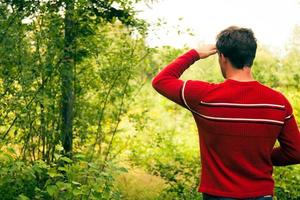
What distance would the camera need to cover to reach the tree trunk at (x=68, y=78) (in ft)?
17.8

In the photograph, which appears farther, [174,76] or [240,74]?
[174,76]

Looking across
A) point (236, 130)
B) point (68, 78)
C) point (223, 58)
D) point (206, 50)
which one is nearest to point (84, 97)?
point (68, 78)

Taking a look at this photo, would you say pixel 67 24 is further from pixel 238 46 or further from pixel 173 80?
pixel 238 46

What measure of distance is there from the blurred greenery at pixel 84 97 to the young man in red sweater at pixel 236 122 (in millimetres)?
1434

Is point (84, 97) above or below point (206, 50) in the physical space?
below

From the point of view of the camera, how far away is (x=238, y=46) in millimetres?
2291

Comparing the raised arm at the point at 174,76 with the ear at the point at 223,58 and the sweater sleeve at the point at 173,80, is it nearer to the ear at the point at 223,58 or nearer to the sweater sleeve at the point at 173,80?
the sweater sleeve at the point at 173,80

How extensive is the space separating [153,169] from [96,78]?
1548 mm

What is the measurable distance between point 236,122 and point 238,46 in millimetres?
331

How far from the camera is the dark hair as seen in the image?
229cm

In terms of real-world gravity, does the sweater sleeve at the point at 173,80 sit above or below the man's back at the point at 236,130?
above

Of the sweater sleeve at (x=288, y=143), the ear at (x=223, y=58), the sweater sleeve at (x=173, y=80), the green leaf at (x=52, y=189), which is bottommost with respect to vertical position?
the green leaf at (x=52, y=189)

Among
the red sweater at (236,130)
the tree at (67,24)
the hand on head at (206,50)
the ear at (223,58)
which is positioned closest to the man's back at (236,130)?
the red sweater at (236,130)

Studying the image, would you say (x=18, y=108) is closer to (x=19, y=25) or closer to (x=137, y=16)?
(x=19, y=25)
